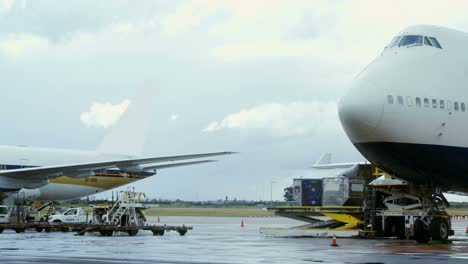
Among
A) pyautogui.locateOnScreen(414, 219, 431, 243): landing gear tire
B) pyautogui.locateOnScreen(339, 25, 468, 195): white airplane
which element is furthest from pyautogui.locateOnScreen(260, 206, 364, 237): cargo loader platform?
pyautogui.locateOnScreen(339, 25, 468, 195): white airplane

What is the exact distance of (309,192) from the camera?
32.4 m

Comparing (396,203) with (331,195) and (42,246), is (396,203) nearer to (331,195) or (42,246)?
(331,195)

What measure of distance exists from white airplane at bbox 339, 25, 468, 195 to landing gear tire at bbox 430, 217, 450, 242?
98 centimetres

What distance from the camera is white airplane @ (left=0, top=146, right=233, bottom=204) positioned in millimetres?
36312

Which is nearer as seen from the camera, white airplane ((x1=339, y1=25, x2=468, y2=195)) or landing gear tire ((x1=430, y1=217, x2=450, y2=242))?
white airplane ((x1=339, y1=25, x2=468, y2=195))

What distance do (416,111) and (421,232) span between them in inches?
170

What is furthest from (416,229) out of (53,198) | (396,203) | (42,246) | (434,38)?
(53,198)

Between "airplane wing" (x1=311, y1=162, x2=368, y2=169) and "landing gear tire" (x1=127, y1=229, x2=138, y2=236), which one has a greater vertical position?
"airplane wing" (x1=311, y1=162, x2=368, y2=169)

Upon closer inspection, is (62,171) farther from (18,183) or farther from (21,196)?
(21,196)

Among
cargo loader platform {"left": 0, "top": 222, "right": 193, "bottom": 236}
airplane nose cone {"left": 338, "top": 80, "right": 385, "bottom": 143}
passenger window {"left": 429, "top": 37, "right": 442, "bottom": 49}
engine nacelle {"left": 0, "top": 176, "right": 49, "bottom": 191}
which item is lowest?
cargo loader platform {"left": 0, "top": 222, "right": 193, "bottom": 236}

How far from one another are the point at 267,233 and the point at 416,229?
7.67 metres

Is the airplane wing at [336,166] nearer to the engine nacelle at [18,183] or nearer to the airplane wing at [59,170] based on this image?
the airplane wing at [59,170]

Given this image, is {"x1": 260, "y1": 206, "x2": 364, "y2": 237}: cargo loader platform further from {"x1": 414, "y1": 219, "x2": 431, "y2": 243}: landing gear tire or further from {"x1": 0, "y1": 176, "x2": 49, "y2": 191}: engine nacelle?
{"x1": 0, "y1": 176, "x2": 49, "y2": 191}: engine nacelle

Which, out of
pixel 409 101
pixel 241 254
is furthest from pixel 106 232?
pixel 409 101
